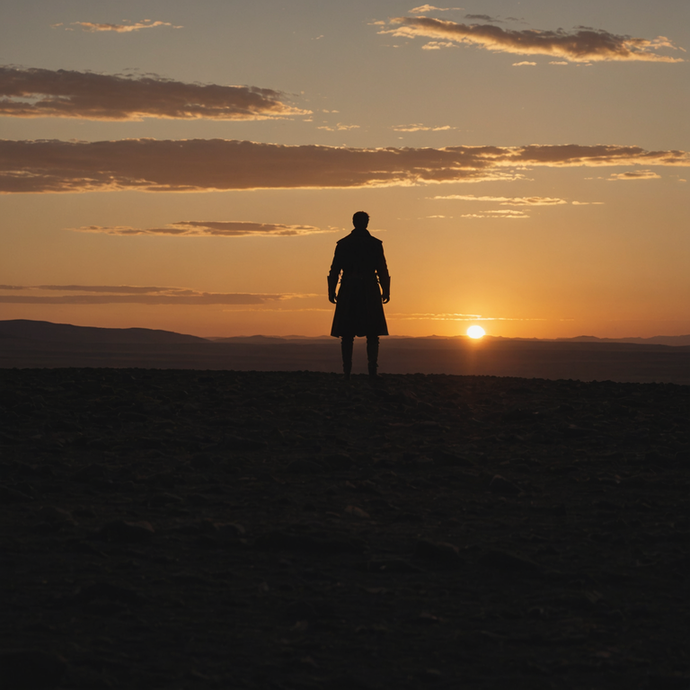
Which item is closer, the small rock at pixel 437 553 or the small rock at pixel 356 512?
the small rock at pixel 437 553

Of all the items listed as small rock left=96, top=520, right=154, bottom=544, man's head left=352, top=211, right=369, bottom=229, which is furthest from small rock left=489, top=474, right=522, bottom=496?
man's head left=352, top=211, right=369, bottom=229

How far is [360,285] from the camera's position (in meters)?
13.9

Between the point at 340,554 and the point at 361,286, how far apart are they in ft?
30.1

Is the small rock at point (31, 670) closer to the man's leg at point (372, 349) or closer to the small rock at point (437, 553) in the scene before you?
the small rock at point (437, 553)

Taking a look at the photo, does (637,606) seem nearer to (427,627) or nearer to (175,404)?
(427,627)

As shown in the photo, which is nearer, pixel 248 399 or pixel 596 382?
pixel 248 399

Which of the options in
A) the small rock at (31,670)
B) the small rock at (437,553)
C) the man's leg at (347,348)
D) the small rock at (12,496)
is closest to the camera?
the small rock at (31,670)

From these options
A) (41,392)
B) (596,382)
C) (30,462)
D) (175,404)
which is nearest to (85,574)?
(30,462)

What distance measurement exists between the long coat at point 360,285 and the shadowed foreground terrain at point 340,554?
3612mm

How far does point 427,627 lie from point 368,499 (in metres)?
2.67

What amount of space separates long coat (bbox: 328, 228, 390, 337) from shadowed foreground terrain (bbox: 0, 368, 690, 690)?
3612mm

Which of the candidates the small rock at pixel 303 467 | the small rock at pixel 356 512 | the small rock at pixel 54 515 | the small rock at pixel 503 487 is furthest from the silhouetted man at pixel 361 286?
the small rock at pixel 54 515

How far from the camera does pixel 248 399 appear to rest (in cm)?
1233

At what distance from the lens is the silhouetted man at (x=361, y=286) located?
13875mm
